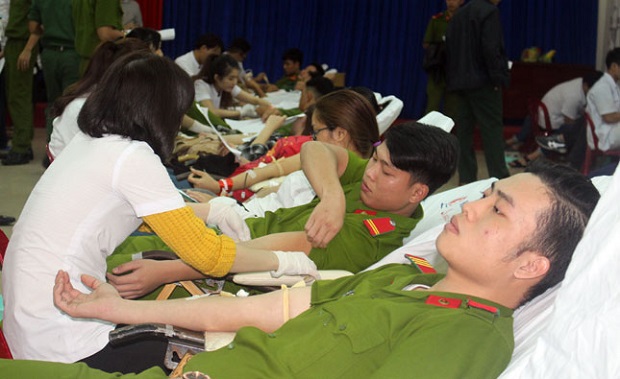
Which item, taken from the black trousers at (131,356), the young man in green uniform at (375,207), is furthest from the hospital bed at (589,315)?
the young man in green uniform at (375,207)

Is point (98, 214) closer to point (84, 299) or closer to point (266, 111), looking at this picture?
point (84, 299)

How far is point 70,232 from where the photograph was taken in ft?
5.67

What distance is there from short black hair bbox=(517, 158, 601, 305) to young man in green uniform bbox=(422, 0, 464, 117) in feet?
16.0

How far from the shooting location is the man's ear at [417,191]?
2467mm

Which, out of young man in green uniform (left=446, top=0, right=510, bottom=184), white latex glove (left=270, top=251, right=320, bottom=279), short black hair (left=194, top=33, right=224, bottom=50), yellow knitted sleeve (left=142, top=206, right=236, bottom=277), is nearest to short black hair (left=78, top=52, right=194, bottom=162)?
yellow knitted sleeve (left=142, top=206, right=236, bottom=277)

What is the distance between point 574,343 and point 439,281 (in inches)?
21.1

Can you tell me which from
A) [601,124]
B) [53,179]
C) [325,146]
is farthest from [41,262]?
[601,124]

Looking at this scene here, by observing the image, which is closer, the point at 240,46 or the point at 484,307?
the point at 484,307

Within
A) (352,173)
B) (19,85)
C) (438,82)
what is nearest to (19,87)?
(19,85)

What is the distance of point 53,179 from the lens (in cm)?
177

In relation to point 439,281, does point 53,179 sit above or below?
above

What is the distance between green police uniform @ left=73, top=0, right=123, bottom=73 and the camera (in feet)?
17.3

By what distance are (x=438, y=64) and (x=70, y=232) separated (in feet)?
17.7

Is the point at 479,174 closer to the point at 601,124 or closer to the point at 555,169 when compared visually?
the point at 601,124
